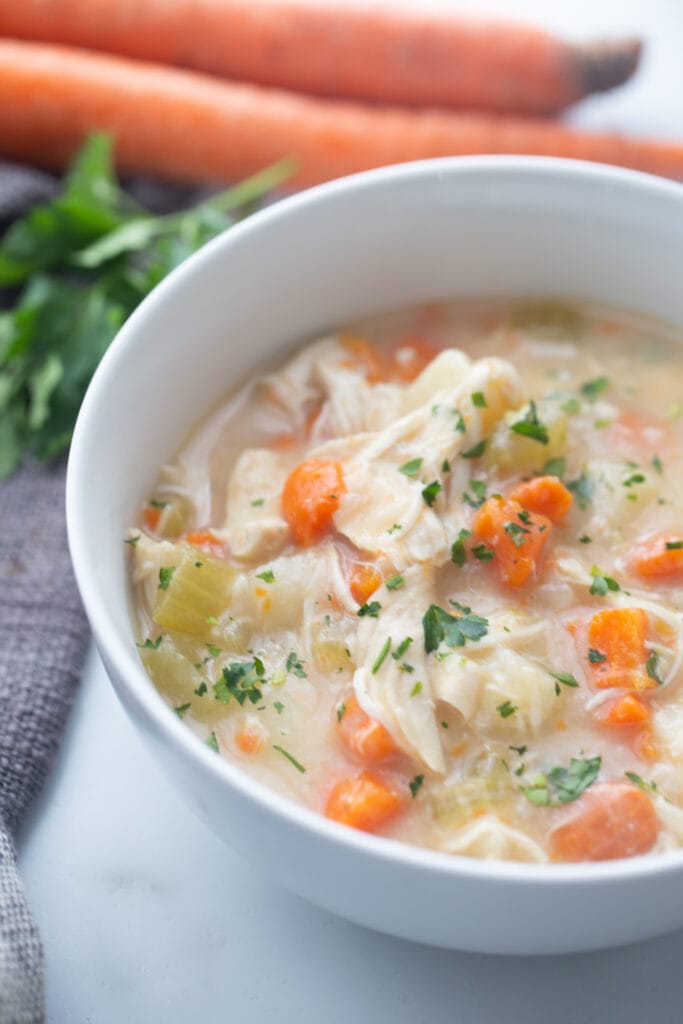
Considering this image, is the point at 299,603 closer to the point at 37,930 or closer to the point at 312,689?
the point at 312,689

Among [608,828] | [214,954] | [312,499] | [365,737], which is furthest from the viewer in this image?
[312,499]

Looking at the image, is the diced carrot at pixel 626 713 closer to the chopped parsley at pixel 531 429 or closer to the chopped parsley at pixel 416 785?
the chopped parsley at pixel 416 785

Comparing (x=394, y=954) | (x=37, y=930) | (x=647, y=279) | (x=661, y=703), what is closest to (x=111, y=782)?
(x=37, y=930)

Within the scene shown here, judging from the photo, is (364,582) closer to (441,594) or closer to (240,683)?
(441,594)

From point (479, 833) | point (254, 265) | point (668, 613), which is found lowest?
point (479, 833)

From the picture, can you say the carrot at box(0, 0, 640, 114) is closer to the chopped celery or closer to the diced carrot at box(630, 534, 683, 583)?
the diced carrot at box(630, 534, 683, 583)

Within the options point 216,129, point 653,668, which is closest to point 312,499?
point 653,668
